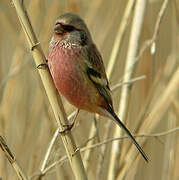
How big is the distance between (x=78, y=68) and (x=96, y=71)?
139 millimetres

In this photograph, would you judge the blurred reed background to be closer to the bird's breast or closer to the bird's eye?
the bird's breast

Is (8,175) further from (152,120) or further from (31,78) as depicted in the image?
(152,120)

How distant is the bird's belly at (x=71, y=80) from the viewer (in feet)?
6.69

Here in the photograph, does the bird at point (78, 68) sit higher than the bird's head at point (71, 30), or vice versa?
the bird's head at point (71, 30)

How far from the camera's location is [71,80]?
2148 millimetres

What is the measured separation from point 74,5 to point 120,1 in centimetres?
35

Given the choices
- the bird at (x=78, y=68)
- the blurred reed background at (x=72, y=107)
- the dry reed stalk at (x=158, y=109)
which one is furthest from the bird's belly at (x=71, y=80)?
the dry reed stalk at (x=158, y=109)

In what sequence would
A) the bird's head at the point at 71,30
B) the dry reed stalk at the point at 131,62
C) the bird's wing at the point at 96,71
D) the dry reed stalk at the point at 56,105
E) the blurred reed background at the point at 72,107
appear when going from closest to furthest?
the dry reed stalk at the point at 56,105 < the bird's head at the point at 71,30 < the bird's wing at the point at 96,71 < the dry reed stalk at the point at 131,62 < the blurred reed background at the point at 72,107

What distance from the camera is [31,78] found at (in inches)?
113

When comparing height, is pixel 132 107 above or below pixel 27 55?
below

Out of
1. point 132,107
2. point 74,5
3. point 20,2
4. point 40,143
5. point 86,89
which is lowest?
point 132,107

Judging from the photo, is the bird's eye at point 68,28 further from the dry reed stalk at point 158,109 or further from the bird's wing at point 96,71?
the dry reed stalk at point 158,109

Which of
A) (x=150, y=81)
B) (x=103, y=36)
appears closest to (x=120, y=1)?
(x=103, y=36)

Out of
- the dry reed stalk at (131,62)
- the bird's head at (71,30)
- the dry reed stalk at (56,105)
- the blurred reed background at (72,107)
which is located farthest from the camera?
the blurred reed background at (72,107)
